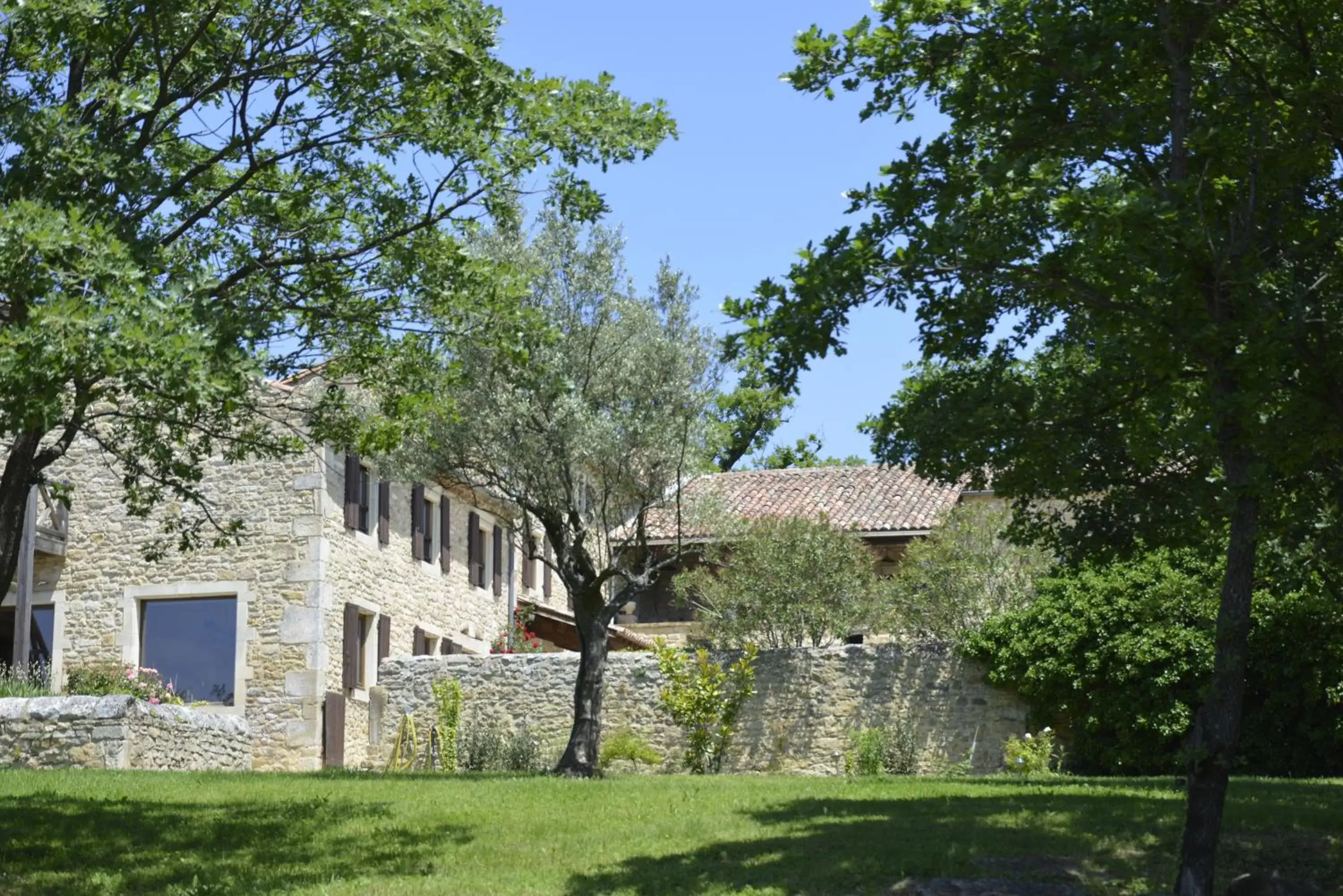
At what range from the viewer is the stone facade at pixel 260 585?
25297 mm

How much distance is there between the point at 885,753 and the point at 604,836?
971cm

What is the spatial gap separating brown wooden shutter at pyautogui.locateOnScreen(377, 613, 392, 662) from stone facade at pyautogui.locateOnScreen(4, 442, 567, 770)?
0.28 m

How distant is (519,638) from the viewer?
1213 inches

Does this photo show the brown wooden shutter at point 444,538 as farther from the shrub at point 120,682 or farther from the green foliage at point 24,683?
the green foliage at point 24,683

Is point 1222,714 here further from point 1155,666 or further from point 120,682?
point 120,682

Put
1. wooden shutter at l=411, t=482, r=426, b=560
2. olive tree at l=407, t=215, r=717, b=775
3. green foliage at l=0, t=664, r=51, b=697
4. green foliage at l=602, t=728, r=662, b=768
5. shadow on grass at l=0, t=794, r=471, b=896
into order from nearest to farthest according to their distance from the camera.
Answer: shadow on grass at l=0, t=794, r=471, b=896 < olive tree at l=407, t=215, r=717, b=775 < green foliage at l=0, t=664, r=51, b=697 < green foliage at l=602, t=728, r=662, b=768 < wooden shutter at l=411, t=482, r=426, b=560

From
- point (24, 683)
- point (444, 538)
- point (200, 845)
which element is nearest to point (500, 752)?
point (24, 683)

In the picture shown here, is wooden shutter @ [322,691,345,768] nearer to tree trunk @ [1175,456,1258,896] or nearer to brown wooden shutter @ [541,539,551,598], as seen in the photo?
brown wooden shutter @ [541,539,551,598]

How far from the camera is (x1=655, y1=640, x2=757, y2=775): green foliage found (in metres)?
21.4

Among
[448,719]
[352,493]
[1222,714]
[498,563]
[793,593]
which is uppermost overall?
[352,493]

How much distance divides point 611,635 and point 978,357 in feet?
63.4

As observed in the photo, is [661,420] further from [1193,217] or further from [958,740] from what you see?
[1193,217]

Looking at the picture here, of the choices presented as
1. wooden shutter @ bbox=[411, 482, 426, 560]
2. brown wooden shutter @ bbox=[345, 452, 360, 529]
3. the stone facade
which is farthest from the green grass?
wooden shutter @ bbox=[411, 482, 426, 560]

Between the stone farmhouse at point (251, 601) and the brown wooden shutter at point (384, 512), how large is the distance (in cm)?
8
